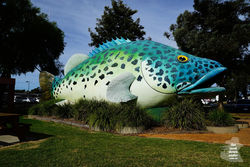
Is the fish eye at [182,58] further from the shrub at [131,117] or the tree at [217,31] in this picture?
the tree at [217,31]

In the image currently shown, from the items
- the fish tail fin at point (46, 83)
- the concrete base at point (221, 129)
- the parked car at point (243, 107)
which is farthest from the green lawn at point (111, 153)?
the parked car at point (243, 107)

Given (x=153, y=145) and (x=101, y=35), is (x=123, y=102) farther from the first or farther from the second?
(x=101, y=35)

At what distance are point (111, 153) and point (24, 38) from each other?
1618 cm

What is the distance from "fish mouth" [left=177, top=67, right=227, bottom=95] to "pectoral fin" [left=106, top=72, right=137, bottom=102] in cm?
208

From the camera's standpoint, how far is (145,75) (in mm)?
7758

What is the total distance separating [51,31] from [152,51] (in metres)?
13.7

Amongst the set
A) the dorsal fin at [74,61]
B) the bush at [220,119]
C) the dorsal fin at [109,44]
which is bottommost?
the bush at [220,119]

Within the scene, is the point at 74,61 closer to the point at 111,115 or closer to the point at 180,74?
the point at 111,115

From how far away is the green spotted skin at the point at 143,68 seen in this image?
7473 millimetres

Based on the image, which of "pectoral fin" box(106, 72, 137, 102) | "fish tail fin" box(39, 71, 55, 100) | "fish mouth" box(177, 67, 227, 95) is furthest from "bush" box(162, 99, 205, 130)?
"fish tail fin" box(39, 71, 55, 100)

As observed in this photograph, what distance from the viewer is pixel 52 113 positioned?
1036 cm

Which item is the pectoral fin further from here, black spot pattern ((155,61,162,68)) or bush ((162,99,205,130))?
bush ((162,99,205,130))

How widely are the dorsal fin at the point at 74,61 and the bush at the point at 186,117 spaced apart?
21.4 ft

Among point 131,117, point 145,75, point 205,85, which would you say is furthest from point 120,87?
point 205,85
